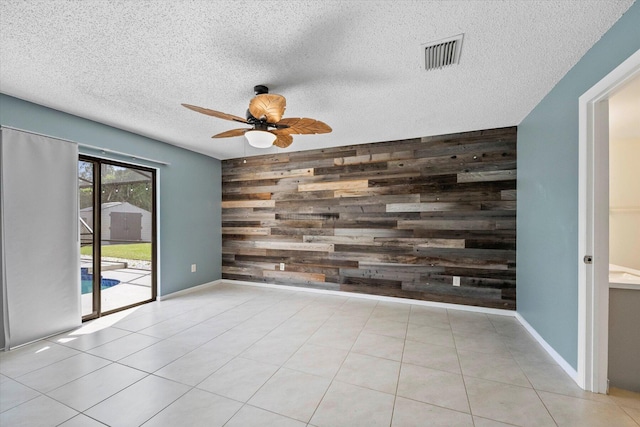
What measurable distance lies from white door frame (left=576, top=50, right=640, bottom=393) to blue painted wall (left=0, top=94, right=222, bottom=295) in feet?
15.5

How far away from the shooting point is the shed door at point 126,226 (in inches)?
132

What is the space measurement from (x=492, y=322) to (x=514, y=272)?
0.70 meters

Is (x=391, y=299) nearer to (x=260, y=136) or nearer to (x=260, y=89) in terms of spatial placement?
(x=260, y=136)

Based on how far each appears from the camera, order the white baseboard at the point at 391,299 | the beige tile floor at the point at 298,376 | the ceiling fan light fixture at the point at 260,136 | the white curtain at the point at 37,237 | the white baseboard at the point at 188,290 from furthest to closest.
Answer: the white baseboard at the point at 188,290 < the white baseboard at the point at 391,299 < the white curtain at the point at 37,237 < the ceiling fan light fixture at the point at 260,136 < the beige tile floor at the point at 298,376

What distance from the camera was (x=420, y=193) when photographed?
11.8 feet

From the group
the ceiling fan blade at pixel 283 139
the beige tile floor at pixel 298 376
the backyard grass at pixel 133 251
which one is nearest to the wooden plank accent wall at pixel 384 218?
the beige tile floor at pixel 298 376

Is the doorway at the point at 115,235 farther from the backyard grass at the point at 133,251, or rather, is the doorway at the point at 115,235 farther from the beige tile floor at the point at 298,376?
the beige tile floor at the point at 298,376

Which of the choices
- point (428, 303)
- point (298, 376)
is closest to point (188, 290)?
point (298, 376)

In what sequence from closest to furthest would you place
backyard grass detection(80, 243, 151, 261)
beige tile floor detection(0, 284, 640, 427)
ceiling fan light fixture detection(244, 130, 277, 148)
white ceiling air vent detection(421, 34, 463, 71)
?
beige tile floor detection(0, 284, 640, 427) → white ceiling air vent detection(421, 34, 463, 71) → ceiling fan light fixture detection(244, 130, 277, 148) → backyard grass detection(80, 243, 151, 261)

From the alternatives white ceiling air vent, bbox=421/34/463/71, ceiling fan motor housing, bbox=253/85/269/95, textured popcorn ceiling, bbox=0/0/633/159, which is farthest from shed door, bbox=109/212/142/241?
white ceiling air vent, bbox=421/34/463/71

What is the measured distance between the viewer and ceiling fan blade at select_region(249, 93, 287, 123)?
6.31 feet

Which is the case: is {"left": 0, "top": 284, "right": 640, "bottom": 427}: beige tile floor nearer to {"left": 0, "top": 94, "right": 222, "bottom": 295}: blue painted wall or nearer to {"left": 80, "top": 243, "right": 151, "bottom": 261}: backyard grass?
{"left": 80, "top": 243, "right": 151, "bottom": 261}: backyard grass

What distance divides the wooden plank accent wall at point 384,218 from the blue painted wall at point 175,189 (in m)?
0.32

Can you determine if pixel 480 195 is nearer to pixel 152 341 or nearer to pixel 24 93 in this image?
pixel 152 341
